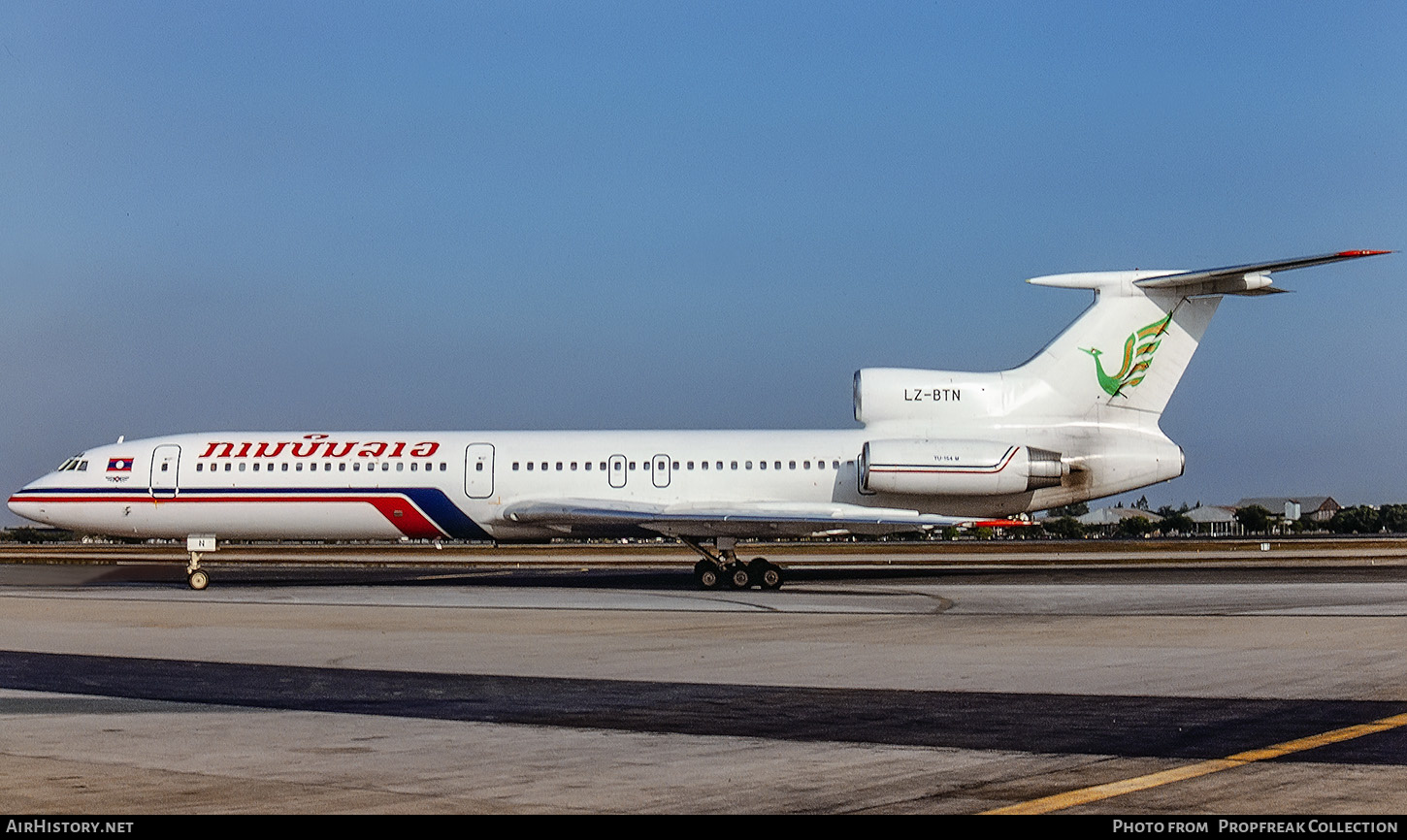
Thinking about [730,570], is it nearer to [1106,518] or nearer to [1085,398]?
[1085,398]

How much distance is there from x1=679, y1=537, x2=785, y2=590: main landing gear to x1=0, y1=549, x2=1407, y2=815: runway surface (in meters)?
3.68

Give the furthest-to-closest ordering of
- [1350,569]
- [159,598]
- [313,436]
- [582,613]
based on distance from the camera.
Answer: [1350,569]
[313,436]
[159,598]
[582,613]

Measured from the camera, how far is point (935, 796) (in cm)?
775

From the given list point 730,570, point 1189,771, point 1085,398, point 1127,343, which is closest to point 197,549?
point 730,570

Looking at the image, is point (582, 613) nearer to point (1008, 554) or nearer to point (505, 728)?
point (505, 728)

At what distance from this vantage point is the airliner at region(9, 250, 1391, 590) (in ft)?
101

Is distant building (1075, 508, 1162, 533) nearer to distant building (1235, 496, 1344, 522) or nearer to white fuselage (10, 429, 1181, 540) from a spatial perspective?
distant building (1235, 496, 1344, 522)

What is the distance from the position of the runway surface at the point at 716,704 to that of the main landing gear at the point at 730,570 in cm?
368

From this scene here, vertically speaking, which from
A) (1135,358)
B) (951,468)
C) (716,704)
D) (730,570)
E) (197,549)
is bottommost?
(716,704)

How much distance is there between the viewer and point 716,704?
12.0 m

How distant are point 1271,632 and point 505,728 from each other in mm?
11603

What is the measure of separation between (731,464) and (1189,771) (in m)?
23.0
